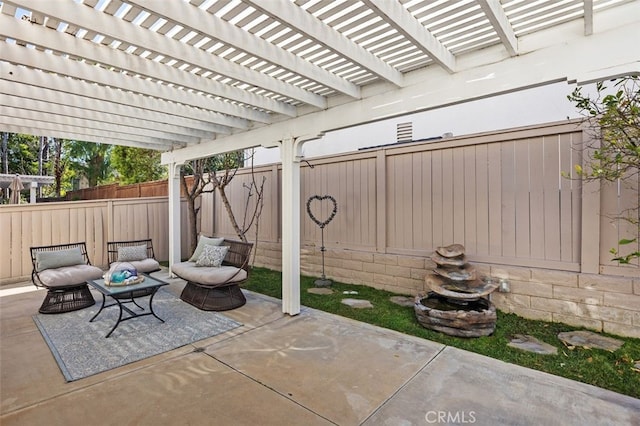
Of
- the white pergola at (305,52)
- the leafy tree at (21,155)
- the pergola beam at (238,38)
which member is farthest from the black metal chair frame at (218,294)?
the leafy tree at (21,155)

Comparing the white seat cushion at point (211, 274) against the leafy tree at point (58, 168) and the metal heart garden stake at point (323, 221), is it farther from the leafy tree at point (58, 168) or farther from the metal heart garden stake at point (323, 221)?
the leafy tree at point (58, 168)

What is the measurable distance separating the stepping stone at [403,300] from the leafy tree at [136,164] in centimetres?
1143

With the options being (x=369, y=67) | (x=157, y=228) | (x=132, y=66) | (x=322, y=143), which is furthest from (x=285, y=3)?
(x=157, y=228)

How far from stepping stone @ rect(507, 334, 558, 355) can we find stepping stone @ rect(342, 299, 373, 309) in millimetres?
1762

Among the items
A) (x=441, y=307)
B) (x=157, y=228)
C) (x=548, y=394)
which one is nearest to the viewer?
(x=548, y=394)

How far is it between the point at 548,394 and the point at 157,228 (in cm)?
790

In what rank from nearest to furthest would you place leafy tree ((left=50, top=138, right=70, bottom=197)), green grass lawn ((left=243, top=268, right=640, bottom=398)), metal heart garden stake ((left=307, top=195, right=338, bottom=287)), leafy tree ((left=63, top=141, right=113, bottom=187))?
green grass lawn ((left=243, top=268, right=640, bottom=398)) < metal heart garden stake ((left=307, top=195, right=338, bottom=287)) < leafy tree ((left=50, top=138, right=70, bottom=197)) < leafy tree ((left=63, top=141, right=113, bottom=187))

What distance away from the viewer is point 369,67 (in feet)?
9.29

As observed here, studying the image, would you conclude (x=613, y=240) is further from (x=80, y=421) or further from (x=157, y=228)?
(x=157, y=228)

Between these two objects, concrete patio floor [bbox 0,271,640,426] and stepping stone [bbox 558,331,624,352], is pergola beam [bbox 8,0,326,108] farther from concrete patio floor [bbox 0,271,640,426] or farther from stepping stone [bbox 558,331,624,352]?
stepping stone [bbox 558,331,624,352]

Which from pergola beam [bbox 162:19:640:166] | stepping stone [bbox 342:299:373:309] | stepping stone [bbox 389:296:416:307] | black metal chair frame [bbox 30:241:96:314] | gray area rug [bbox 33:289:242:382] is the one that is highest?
pergola beam [bbox 162:19:640:166]

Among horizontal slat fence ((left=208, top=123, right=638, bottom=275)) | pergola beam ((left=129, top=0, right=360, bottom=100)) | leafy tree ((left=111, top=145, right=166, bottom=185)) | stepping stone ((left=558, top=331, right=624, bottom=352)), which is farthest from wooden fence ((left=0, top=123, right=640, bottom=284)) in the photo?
leafy tree ((left=111, top=145, right=166, bottom=185))

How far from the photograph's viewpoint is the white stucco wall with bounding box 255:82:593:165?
516cm

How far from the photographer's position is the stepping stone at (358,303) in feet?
14.8
